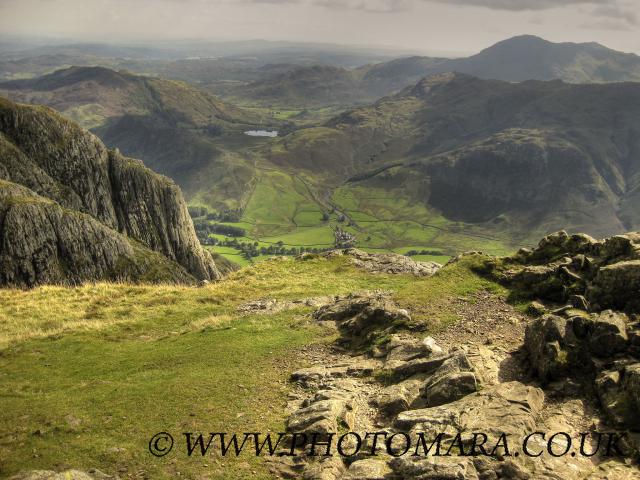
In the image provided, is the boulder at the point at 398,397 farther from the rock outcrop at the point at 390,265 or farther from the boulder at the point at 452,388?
the rock outcrop at the point at 390,265

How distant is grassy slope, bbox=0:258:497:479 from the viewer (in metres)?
18.9

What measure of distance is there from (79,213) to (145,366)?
72.2 m

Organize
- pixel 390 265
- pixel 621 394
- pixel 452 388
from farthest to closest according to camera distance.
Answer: pixel 390 265
pixel 452 388
pixel 621 394

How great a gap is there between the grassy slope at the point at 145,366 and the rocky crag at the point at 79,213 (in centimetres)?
4343

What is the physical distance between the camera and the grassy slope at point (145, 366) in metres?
18.9

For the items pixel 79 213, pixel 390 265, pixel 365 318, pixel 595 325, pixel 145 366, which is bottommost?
pixel 79 213

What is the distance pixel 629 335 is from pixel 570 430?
7.01 m

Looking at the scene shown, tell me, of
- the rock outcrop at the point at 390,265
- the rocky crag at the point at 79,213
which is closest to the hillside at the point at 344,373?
the rock outcrop at the point at 390,265

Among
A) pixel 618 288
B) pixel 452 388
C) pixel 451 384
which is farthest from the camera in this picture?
pixel 618 288

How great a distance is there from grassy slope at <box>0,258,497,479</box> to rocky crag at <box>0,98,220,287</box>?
1710 inches

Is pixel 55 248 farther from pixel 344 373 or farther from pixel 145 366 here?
pixel 344 373

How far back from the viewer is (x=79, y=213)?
87.9 meters

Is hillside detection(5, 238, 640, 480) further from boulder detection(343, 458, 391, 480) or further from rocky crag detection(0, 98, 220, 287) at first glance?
rocky crag detection(0, 98, 220, 287)

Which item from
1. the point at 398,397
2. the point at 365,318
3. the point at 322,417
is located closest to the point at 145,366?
the point at 322,417
